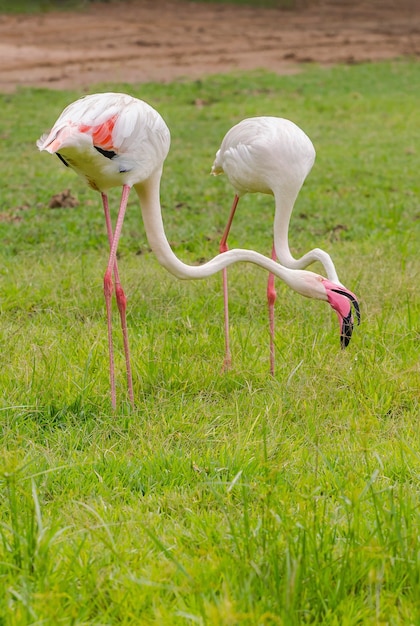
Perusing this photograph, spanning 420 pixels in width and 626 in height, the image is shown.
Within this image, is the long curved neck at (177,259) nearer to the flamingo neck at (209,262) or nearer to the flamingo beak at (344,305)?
the flamingo neck at (209,262)

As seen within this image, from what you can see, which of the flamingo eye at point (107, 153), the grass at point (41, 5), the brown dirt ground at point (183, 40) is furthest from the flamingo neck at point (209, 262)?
the grass at point (41, 5)

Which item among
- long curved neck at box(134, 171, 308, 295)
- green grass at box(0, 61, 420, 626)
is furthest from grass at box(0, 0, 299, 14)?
long curved neck at box(134, 171, 308, 295)

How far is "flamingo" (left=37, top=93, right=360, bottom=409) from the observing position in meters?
4.42

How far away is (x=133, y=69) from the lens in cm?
1792

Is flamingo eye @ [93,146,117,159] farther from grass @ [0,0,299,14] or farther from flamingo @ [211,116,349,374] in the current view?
grass @ [0,0,299,14]

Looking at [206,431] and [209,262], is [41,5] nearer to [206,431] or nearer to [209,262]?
[209,262]

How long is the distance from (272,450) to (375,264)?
3.16 meters

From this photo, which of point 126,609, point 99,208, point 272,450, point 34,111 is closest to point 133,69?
point 34,111

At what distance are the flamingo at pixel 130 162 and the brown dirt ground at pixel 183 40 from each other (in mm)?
11644

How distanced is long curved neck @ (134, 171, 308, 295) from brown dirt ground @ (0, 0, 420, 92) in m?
11.6

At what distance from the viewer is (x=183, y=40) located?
21.2 meters

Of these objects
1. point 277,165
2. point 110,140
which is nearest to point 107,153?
point 110,140

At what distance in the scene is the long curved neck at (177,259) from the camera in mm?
4555

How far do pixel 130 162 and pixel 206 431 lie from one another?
1.45 m
